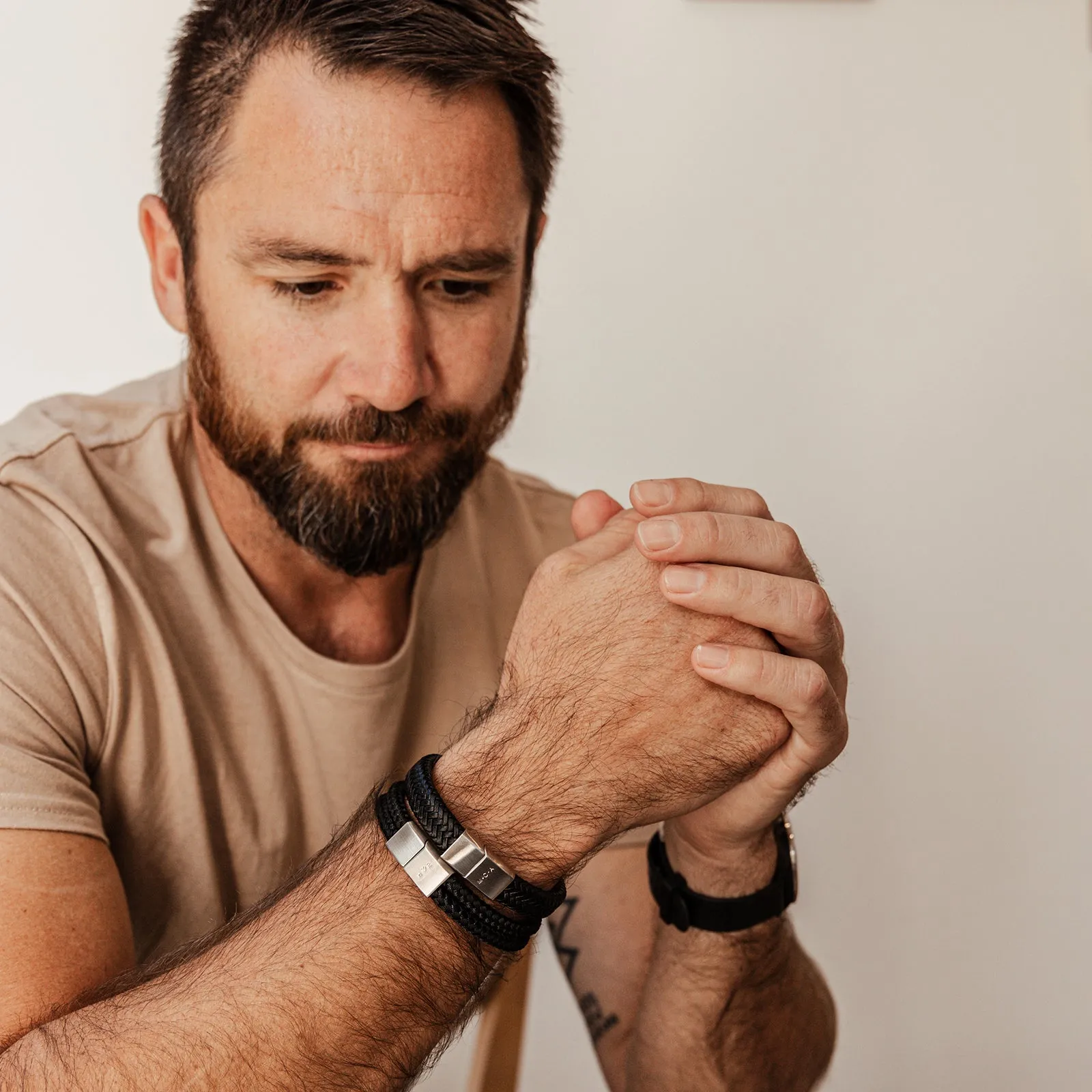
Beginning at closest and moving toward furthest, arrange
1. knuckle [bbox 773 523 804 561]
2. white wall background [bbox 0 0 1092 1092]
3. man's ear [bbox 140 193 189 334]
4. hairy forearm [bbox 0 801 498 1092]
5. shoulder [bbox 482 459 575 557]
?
hairy forearm [bbox 0 801 498 1092], knuckle [bbox 773 523 804 561], man's ear [bbox 140 193 189 334], shoulder [bbox 482 459 575 557], white wall background [bbox 0 0 1092 1092]

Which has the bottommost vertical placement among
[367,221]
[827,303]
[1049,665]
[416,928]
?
[1049,665]

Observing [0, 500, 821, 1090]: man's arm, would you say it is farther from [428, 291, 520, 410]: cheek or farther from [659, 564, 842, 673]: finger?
[428, 291, 520, 410]: cheek

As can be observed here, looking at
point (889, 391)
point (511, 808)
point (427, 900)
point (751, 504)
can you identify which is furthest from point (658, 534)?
point (889, 391)

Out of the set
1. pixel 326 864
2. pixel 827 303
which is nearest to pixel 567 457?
pixel 827 303

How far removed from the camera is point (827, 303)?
2342 millimetres

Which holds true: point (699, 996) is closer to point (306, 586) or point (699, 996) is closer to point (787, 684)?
point (787, 684)

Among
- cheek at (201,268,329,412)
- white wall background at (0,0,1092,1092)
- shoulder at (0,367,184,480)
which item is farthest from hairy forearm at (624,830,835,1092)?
white wall background at (0,0,1092,1092)

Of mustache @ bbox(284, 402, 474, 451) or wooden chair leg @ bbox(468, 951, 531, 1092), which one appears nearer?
mustache @ bbox(284, 402, 474, 451)

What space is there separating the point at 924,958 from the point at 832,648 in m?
1.52

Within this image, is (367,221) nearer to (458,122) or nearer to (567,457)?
(458,122)

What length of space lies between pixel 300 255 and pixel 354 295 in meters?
0.07

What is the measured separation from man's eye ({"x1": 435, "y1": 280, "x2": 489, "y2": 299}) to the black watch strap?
0.68 metres

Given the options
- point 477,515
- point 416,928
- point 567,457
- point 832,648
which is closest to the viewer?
point 416,928

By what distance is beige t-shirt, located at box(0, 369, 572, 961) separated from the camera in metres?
1.25
